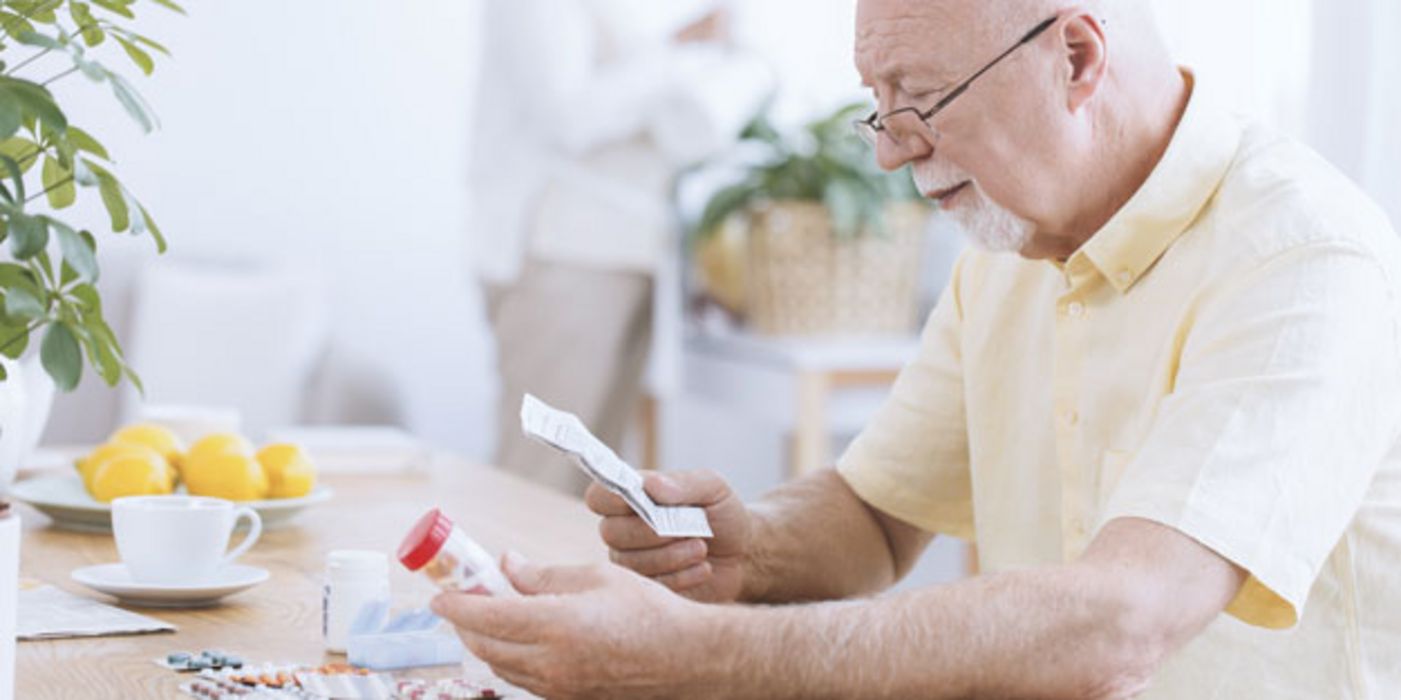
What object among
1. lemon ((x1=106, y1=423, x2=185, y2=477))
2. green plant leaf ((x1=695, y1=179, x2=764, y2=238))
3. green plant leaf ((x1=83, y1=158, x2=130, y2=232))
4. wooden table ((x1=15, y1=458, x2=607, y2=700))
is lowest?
wooden table ((x1=15, y1=458, x2=607, y2=700))

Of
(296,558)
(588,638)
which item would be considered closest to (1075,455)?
(588,638)

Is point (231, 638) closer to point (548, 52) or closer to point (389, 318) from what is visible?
point (548, 52)

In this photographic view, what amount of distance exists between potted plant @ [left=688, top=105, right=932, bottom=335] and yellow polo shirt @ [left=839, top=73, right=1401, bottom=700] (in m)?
1.86

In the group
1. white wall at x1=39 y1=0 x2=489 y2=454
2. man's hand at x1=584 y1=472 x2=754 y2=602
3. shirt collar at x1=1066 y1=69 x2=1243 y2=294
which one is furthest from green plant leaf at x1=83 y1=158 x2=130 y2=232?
white wall at x1=39 y1=0 x2=489 y2=454

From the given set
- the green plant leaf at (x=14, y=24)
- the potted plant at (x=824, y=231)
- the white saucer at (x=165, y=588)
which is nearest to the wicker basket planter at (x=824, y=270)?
the potted plant at (x=824, y=231)

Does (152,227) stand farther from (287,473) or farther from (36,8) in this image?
(287,473)

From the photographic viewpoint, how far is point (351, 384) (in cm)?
407

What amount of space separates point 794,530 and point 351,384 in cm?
264

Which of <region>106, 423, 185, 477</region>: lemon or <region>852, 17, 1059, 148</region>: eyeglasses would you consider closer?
<region>852, 17, 1059, 148</region>: eyeglasses

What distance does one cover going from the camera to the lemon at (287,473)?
1.80 m

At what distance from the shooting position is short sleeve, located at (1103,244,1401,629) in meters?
1.14

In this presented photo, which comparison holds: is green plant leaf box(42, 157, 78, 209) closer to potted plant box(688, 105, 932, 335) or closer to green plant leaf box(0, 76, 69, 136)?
green plant leaf box(0, 76, 69, 136)

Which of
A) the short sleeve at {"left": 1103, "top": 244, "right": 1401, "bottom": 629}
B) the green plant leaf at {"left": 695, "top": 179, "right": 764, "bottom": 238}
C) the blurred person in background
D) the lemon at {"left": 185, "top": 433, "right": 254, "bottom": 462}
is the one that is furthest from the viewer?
the green plant leaf at {"left": 695, "top": 179, "right": 764, "bottom": 238}

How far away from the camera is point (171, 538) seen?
1.39 meters
